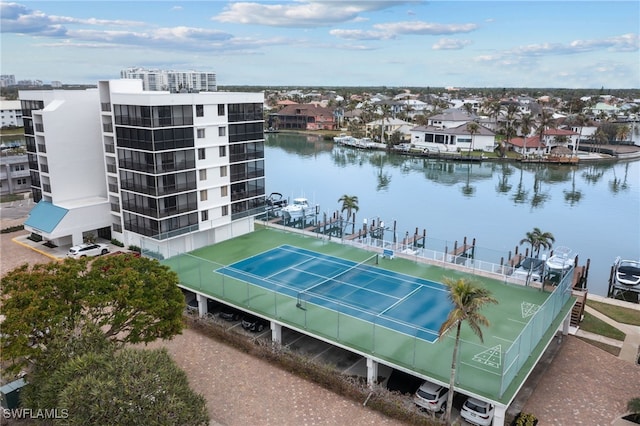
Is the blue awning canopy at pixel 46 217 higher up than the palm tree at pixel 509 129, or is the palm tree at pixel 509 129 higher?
the palm tree at pixel 509 129

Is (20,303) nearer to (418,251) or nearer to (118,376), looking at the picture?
(118,376)

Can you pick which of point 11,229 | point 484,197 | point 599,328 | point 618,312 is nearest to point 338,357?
point 599,328

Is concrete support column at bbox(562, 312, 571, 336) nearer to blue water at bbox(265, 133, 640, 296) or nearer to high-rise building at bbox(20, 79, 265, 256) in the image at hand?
blue water at bbox(265, 133, 640, 296)

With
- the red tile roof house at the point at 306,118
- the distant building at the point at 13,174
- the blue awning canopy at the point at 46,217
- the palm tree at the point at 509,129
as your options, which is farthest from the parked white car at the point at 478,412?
the red tile roof house at the point at 306,118

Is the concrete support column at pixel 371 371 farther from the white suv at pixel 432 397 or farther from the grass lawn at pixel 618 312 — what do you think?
the grass lawn at pixel 618 312

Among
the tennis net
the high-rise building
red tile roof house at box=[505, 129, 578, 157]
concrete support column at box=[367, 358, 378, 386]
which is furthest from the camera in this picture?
red tile roof house at box=[505, 129, 578, 157]

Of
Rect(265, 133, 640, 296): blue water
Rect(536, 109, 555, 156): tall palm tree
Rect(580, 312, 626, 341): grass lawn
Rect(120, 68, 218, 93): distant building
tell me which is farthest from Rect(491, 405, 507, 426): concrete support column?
Rect(536, 109, 555, 156): tall palm tree

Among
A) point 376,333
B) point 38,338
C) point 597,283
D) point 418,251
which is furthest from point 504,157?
point 38,338
